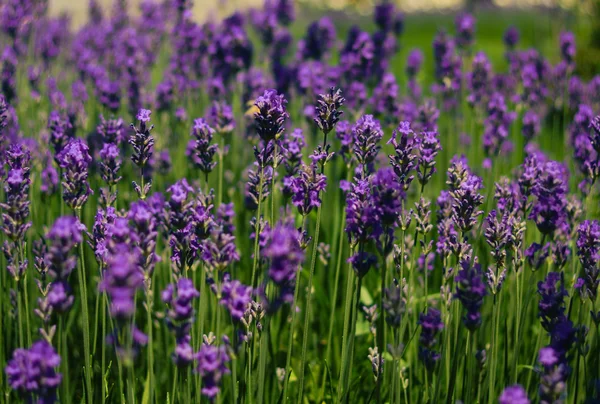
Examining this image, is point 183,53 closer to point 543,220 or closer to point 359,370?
point 359,370

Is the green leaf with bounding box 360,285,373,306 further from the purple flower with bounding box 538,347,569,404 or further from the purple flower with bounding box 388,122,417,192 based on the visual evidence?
the purple flower with bounding box 538,347,569,404

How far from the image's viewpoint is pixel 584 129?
168 inches

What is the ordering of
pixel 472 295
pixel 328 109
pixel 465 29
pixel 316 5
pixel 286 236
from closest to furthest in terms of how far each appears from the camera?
1. pixel 286 236
2. pixel 472 295
3. pixel 328 109
4. pixel 465 29
5. pixel 316 5

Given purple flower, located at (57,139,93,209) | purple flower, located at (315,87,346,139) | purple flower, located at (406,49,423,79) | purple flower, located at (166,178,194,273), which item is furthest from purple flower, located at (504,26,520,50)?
purple flower, located at (57,139,93,209)

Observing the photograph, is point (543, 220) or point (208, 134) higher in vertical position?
point (208, 134)

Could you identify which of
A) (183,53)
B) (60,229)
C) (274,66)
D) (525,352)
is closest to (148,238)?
(60,229)

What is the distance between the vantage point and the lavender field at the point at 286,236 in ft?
6.68

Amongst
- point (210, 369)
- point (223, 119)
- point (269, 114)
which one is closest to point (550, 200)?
point (269, 114)

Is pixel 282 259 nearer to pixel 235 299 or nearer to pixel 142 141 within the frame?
pixel 235 299

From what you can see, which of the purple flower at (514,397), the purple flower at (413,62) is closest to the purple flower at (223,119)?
the purple flower at (514,397)

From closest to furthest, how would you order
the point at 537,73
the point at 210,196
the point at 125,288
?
the point at 125,288 < the point at 210,196 < the point at 537,73

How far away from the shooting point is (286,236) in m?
1.75

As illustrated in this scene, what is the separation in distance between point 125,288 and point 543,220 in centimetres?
159

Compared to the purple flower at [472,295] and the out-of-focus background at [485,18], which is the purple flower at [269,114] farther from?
the out-of-focus background at [485,18]
